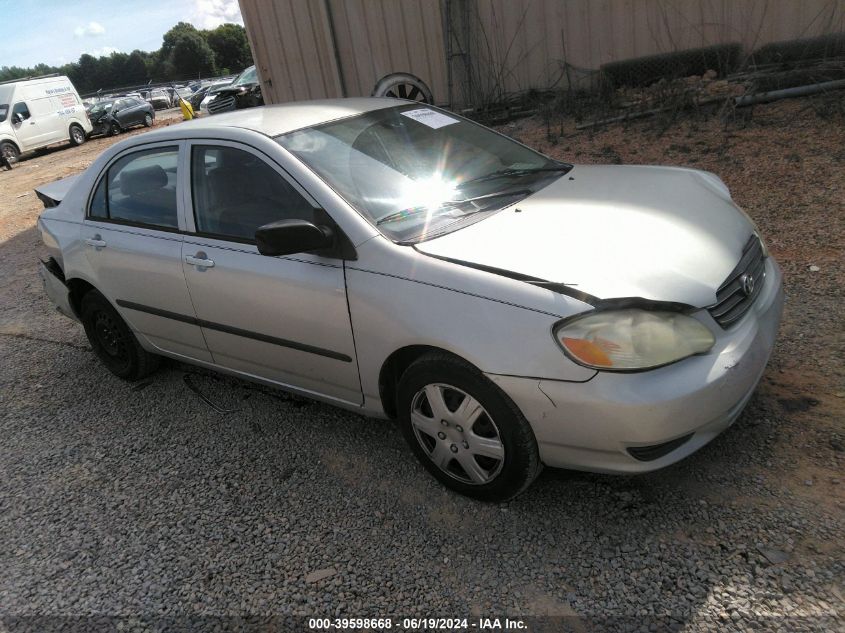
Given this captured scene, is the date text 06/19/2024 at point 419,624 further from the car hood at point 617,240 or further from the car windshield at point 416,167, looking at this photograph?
the car windshield at point 416,167

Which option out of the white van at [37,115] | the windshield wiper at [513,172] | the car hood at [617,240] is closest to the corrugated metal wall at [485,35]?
the windshield wiper at [513,172]

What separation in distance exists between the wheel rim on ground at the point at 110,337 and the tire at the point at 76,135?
20.8 metres

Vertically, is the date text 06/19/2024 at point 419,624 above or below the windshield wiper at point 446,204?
below

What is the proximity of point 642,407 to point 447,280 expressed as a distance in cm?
85

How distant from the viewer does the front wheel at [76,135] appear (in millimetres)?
21848

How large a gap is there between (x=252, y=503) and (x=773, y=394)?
99.2 inches

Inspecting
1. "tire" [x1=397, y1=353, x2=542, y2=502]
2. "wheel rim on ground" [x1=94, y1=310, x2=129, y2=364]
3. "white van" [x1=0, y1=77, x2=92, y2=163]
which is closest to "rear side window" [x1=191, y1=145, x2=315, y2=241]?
"tire" [x1=397, y1=353, x2=542, y2=502]

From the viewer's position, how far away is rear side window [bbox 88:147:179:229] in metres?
3.61

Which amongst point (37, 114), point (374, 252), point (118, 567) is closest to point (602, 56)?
point (374, 252)

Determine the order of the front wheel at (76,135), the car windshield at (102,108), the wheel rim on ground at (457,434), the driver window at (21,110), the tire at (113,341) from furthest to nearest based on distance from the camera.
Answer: the car windshield at (102,108)
the front wheel at (76,135)
the driver window at (21,110)
the tire at (113,341)
the wheel rim on ground at (457,434)

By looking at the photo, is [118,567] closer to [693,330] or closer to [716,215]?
[693,330]

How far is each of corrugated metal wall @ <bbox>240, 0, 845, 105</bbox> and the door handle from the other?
6.43m

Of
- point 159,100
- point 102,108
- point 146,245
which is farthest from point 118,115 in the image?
point 146,245

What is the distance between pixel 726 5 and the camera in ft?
24.3
